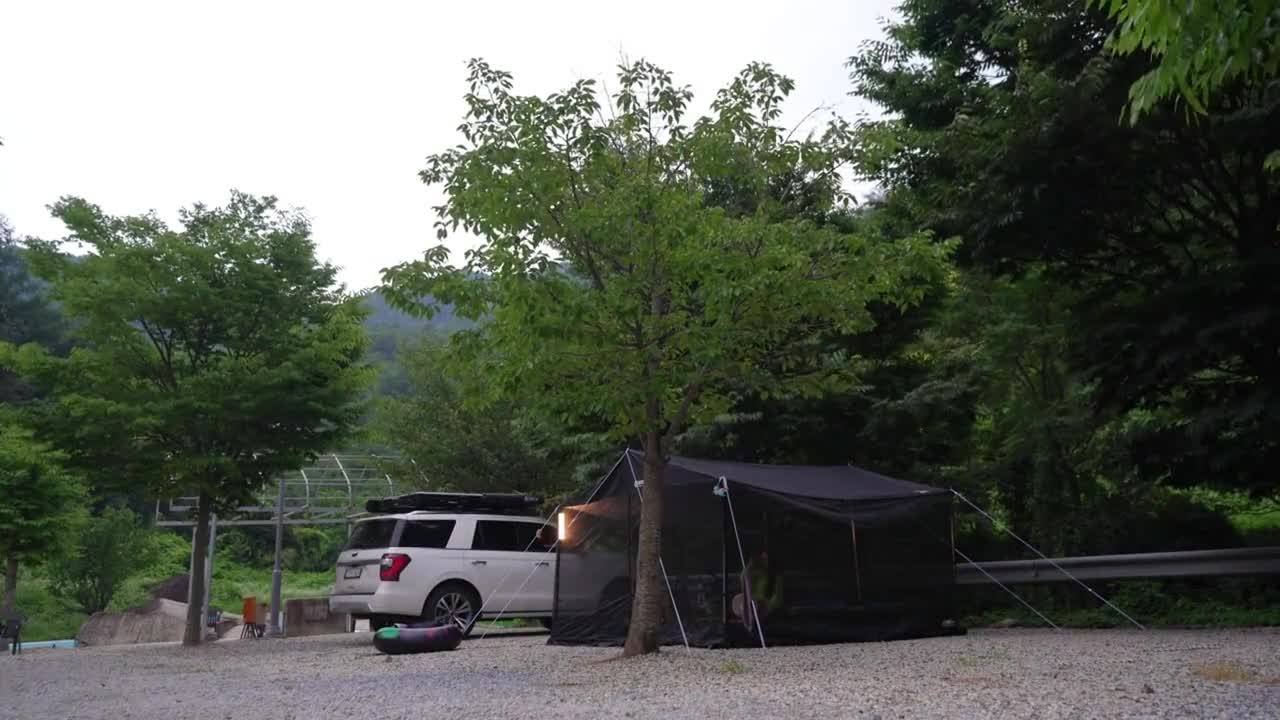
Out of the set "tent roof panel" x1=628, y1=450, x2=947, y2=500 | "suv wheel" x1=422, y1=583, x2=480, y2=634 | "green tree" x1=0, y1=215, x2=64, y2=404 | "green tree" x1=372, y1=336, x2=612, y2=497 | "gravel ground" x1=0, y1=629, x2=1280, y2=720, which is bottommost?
"gravel ground" x1=0, y1=629, x2=1280, y2=720

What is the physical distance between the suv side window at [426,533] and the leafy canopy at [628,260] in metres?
4.31

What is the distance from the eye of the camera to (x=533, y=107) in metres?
9.59

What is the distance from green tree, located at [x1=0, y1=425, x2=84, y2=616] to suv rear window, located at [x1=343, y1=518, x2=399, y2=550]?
547cm

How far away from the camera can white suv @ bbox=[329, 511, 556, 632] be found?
44.6 feet

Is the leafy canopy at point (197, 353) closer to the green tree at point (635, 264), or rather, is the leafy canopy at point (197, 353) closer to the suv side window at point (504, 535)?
the suv side window at point (504, 535)

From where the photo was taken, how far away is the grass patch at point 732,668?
8555 millimetres

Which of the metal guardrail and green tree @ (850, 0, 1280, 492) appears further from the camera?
the metal guardrail

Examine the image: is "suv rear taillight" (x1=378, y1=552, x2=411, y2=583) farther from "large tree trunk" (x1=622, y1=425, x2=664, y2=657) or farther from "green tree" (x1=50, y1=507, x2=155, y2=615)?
"green tree" (x1=50, y1=507, x2=155, y2=615)

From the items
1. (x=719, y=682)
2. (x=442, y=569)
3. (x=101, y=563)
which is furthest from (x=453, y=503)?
(x=101, y=563)

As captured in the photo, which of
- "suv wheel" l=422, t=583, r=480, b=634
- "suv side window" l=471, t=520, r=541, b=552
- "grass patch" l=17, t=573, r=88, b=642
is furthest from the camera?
"grass patch" l=17, t=573, r=88, b=642

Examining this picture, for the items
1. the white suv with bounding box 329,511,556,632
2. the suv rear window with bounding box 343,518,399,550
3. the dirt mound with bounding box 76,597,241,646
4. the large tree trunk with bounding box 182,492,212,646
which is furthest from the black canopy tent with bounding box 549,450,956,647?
the dirt mound with bounding box 76,597,241,646

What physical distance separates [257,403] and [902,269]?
349 inches

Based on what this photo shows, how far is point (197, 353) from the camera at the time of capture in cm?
1524

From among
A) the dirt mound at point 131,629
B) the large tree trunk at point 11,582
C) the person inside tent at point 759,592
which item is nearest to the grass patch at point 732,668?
the person inside tent at point 759,592
